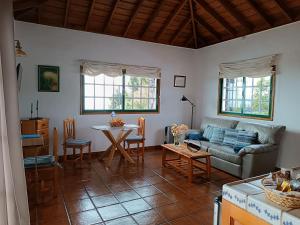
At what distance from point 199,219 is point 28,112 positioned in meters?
3.57

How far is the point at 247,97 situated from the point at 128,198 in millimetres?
3334

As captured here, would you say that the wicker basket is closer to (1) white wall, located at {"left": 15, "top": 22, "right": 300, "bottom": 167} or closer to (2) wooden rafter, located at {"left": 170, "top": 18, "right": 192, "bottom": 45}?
(1) white wall, located at {"left": 15, "top": 22, "right": 300, "bottom": 167}

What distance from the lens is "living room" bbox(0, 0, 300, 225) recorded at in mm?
2902

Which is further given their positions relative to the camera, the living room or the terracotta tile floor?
the living room

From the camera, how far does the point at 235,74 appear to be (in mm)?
4855

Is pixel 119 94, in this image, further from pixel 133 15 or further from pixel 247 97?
pixel 247 97

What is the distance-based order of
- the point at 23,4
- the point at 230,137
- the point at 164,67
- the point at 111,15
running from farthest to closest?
the point at 164,67 < the point at 111,15 < the point at 230,137 < the point at 23,4

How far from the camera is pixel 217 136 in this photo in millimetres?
4523

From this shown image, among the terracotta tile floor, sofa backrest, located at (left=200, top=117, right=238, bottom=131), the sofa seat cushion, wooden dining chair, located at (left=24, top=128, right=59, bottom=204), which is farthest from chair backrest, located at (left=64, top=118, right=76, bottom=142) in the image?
sofa backrest, located at (left=200, top=117, right=238, bottom=131)

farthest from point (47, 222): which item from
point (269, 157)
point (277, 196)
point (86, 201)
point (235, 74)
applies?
point (235, 74)

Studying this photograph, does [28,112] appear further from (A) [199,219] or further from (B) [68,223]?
(A) [199,219]

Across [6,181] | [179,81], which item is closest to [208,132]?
[179,81]

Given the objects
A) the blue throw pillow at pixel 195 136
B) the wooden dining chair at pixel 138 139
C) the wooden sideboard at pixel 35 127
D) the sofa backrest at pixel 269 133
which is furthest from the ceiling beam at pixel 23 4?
the sofa backrest at pixel 269 133

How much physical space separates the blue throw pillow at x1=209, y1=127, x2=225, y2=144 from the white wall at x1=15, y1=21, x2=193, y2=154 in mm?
1456
